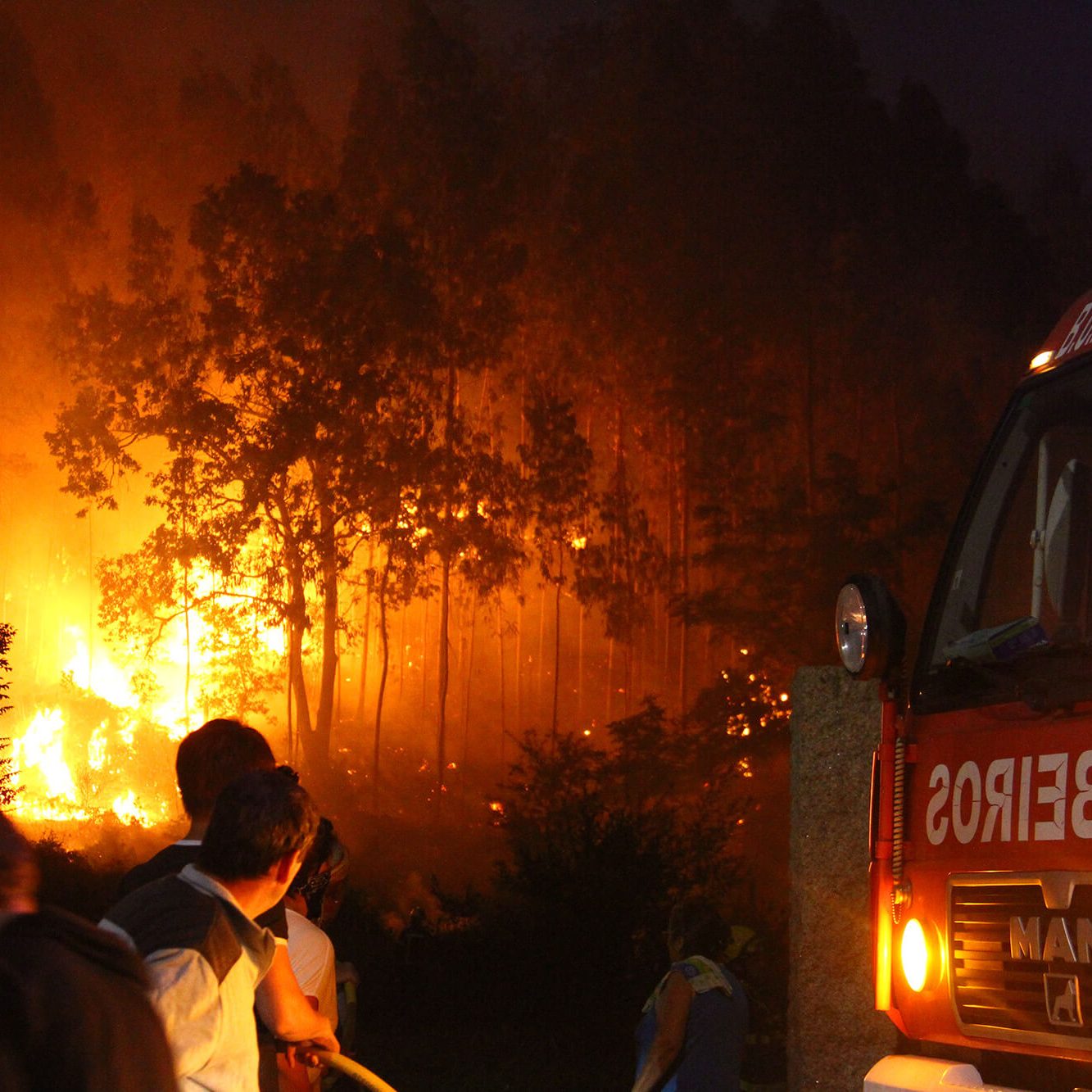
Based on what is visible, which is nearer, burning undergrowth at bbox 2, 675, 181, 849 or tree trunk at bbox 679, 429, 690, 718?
burning undergrowth at bbox 2, 675, 181, 849

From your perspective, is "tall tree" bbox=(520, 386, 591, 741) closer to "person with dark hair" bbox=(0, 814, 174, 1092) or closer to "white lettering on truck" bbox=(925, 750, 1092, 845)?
"white lettering on truck" bbox=(925, 750, 1092, 845)

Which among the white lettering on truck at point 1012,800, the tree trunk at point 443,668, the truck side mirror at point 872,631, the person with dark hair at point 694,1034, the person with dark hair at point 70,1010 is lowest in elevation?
the person with dark hair at point 694,1034

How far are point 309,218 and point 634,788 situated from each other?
37.4 feet

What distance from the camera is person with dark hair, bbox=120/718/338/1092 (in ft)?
8.67

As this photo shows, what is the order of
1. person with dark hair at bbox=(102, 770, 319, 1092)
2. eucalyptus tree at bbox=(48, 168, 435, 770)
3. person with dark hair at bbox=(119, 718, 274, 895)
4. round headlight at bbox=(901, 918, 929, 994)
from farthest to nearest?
eucalyptus tree at bbox=(48, 168, 435, 770) → round headlight at bbox=(901, 918, 929, 994) → person with dark hair at bbox=(119, 718, 274, 895) → person with dark hair at bbox=(102, 770, 319, 1092)

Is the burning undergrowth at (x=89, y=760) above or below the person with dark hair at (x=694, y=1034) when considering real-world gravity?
above

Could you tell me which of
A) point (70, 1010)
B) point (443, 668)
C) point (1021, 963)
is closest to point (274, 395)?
point (443, 668)

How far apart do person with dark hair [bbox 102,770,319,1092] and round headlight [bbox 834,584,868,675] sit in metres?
1.40

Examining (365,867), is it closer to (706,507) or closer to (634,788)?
(634,788)

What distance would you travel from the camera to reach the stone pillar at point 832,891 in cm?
548

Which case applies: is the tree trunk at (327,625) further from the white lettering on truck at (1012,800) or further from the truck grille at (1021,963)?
the truck grille at (1021,963)

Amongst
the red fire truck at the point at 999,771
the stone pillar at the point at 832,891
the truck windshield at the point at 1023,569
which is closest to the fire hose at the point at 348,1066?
the red fire truck at the point at 999,771

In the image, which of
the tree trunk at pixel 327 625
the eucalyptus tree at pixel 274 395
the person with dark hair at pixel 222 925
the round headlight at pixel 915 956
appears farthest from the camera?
the tree trunk at pixel 327 625

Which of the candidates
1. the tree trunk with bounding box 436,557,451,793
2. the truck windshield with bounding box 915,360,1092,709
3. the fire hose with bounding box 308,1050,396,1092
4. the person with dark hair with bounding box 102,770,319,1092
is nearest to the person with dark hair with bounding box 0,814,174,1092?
the person with dark hair with bounding box 102,770,319,1092
